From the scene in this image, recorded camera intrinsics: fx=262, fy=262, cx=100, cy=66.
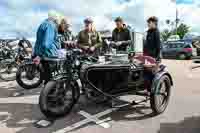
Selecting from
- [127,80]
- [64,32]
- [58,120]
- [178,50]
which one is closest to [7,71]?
[64,32]

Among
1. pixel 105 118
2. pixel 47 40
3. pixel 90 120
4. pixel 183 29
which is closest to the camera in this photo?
pixel 90 120

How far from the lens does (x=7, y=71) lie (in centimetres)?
789

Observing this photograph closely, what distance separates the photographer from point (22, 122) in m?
4.16

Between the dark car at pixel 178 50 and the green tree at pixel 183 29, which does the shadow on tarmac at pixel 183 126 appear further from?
the green tree at pixel 183 29

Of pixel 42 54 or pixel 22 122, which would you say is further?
pixel 42 54

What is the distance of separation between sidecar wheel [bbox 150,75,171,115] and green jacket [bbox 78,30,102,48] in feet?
5.84

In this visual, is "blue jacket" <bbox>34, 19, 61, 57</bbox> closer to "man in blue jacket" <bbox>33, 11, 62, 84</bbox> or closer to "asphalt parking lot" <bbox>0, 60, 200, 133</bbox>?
"man in blue jacket" <bbox>33, 11, 62, 84</bbox>

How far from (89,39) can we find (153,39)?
1438 mm

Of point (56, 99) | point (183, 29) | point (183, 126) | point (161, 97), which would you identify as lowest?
point (183, 126)

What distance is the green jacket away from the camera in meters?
5.73

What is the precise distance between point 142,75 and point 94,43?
5.41 ft

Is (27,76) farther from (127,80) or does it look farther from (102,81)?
(127,80)

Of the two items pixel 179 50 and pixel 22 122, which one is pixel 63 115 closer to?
pixel 22 122

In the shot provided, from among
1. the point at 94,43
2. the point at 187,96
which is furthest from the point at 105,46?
the point at 187,96
